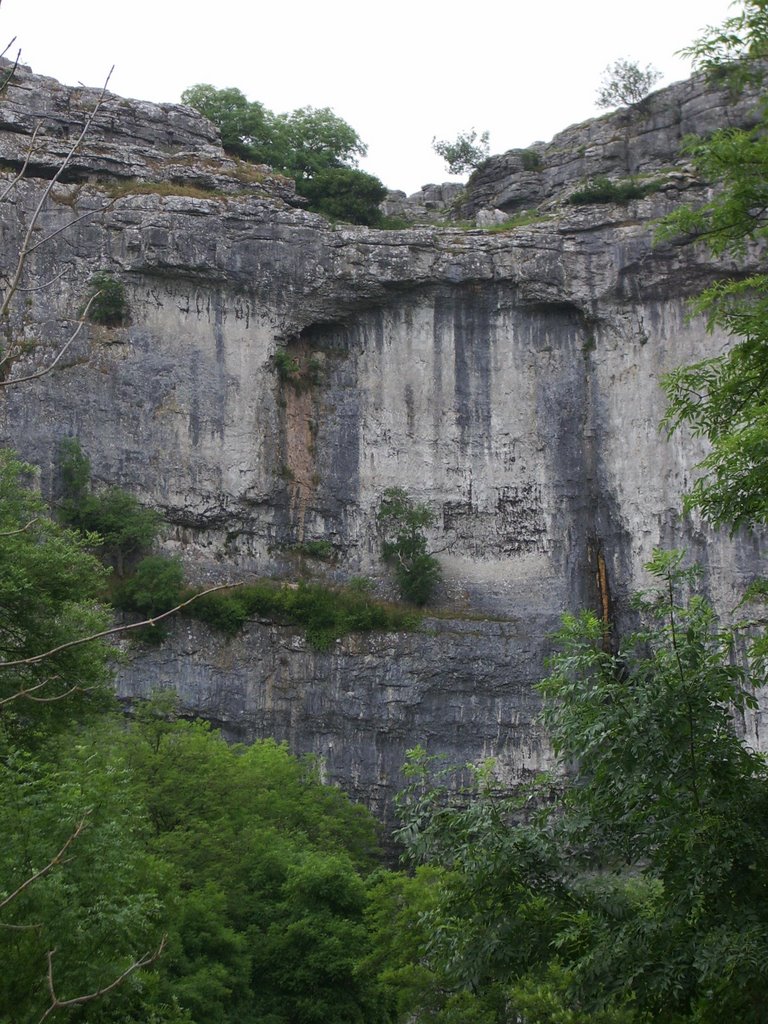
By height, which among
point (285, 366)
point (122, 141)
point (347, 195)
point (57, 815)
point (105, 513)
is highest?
point (122, 141)

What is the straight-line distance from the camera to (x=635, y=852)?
13406 millimetres

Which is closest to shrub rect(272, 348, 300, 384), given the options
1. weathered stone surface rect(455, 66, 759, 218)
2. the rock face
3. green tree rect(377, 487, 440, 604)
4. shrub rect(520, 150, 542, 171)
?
the rock face

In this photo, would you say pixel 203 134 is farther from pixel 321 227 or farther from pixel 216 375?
pixel 216 375

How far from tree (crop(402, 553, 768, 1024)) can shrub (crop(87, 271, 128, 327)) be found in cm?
2971

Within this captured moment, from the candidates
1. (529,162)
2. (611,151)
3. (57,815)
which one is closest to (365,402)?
(529,162)

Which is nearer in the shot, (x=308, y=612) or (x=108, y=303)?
(x=308, y=612)

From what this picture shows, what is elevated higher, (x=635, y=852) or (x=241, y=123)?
(x=241, y=123)

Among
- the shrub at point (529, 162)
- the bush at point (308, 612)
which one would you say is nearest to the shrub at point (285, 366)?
the bush at point (308, 612)

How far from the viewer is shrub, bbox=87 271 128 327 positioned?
4144 centimetres

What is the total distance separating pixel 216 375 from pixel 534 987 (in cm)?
2766

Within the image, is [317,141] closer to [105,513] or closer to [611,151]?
[611,151]

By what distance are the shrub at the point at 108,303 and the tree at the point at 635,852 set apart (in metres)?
29.7

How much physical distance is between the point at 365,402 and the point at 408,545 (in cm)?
522

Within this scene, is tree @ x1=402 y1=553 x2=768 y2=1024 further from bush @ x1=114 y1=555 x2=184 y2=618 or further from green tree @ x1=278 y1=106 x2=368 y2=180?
green tree @ x1=278 y1=106 x2=368 y2=180
